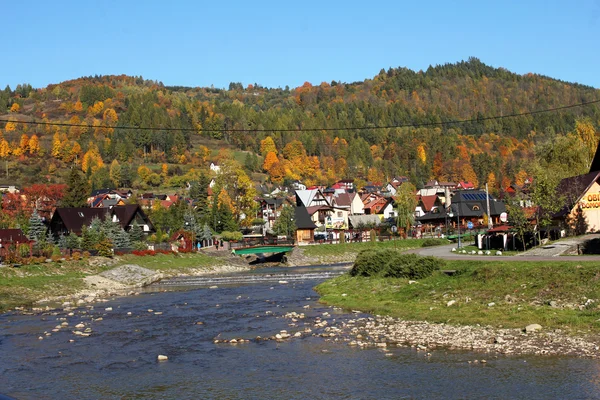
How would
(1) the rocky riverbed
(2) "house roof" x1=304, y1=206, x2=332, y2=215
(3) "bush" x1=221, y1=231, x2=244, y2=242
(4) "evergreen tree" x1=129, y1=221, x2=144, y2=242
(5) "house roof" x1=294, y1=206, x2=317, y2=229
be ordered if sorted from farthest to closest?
(2) "house roof" x1=304, y1=206, x2=332, y2=215
(5) "house roof" x1=294, y1=206, x2=317, y2=229
(3) "bush" x1=221, y1=231, x2=244, y2=242
(4) "evergreen tree" x1=129, y1=221, x2=144, y2=242
(1) the rocky riverbed

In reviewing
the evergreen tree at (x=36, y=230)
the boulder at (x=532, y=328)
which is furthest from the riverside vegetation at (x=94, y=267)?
the boulder at (x=532, y=328)

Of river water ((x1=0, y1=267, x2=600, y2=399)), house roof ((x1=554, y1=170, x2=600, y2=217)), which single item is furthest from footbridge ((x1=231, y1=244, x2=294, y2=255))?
river water ((x1=0, y1=267, x2=600, y2=399))

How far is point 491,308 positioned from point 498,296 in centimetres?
218

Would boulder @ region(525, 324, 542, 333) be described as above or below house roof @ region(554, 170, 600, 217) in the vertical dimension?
below

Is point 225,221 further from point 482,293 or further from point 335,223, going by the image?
point 482,293

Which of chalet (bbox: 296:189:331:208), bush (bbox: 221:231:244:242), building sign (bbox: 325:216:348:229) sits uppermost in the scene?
chalet (bbox: 296:189:331:208)

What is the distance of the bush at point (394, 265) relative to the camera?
141 feet

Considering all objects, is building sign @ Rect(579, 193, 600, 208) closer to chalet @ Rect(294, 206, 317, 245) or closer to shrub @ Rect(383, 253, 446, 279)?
shrub @ Rect(383, 253, 446, 279)

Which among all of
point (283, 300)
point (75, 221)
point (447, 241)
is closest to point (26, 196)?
point (75, 221)

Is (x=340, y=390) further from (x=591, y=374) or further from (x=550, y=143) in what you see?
(x=550, y=143)

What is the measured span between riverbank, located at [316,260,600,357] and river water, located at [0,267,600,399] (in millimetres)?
1639

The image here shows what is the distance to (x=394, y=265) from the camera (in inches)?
1759

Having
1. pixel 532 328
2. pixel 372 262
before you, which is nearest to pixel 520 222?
pixel 372 262

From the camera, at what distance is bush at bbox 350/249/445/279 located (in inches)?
1689
